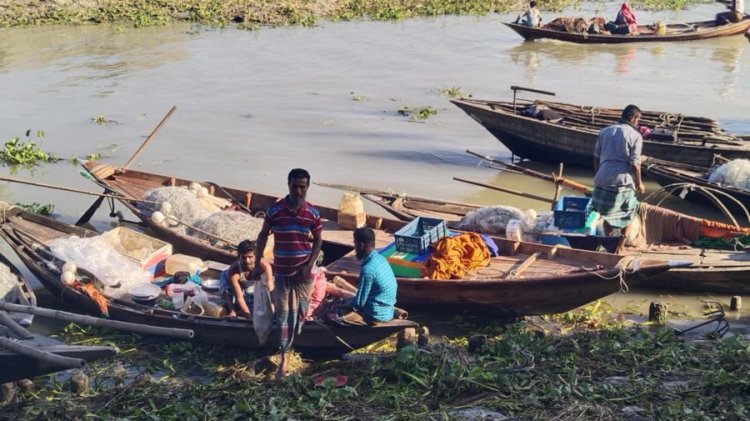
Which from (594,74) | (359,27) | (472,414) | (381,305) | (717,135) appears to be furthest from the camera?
(359,27)

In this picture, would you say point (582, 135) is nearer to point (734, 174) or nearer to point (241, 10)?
point (734, 174)

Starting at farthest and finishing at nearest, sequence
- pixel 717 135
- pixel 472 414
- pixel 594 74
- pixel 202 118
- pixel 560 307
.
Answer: pixel 594 74
pixel 202 118
pixel 717 135
pixel 560 307
pixel 472 414

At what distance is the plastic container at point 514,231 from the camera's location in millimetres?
7895

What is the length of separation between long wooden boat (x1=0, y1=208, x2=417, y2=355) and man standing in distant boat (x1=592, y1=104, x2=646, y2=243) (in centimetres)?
272

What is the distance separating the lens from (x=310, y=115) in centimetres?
1552

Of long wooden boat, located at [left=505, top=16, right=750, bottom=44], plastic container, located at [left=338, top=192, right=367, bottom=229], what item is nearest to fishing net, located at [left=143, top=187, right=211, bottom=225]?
plastic container, located at [left=338, top=192, right=367, bottom=229]

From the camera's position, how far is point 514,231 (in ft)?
25.9

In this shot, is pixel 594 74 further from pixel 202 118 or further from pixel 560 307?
pixel 560 307

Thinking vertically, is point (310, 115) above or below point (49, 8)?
below

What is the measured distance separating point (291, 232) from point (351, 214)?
100 inches

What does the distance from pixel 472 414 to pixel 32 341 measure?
3224 mm

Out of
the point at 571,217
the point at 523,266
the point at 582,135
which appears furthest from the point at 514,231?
the point at 582,135

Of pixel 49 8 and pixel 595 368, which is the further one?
pixel 49 8

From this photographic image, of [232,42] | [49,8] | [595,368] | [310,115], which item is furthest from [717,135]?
[49,8]
